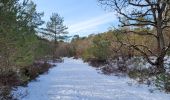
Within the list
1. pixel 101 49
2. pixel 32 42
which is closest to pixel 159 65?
pixel 32 42

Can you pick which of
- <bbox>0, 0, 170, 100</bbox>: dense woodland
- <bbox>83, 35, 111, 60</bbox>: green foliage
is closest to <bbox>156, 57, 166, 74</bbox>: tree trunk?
<bbox>0, 0, 170, 100</bbox>: dense woodland

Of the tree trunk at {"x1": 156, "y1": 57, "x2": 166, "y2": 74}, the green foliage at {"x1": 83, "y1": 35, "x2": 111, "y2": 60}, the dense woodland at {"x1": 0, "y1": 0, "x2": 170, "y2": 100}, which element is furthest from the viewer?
the green foliage at {"x1": 83, "y1": 35, "x2": 111, "y2": 60}

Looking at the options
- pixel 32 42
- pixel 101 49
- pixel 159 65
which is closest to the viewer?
pixel 159 65

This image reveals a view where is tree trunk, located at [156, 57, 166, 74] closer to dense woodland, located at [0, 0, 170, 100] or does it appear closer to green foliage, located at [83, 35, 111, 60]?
dense woodland, located at [0, 0, 170, 100]

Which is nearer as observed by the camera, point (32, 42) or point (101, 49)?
point (32, 42)

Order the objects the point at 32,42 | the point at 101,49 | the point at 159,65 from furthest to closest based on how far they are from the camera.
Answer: the point at 101,49 → the point at 32,42 → the point at 159,65

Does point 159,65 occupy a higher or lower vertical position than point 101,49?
lower

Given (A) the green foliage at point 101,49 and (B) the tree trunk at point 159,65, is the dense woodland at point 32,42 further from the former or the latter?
(A) the green foliage at point 101,49

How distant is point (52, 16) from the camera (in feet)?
254

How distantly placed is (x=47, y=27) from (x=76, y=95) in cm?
6604

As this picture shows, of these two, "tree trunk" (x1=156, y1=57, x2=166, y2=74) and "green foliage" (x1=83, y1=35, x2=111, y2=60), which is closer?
"tree trunk" (x1=156, y1=57, x2=166, y2=74)

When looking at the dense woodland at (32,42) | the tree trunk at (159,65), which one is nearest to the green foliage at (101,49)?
the dense woodland at (32,42)

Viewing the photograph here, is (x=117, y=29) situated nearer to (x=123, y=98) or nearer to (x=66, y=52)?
(x=123, y=98)

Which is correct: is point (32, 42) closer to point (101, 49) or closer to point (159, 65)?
point (159, 65)
